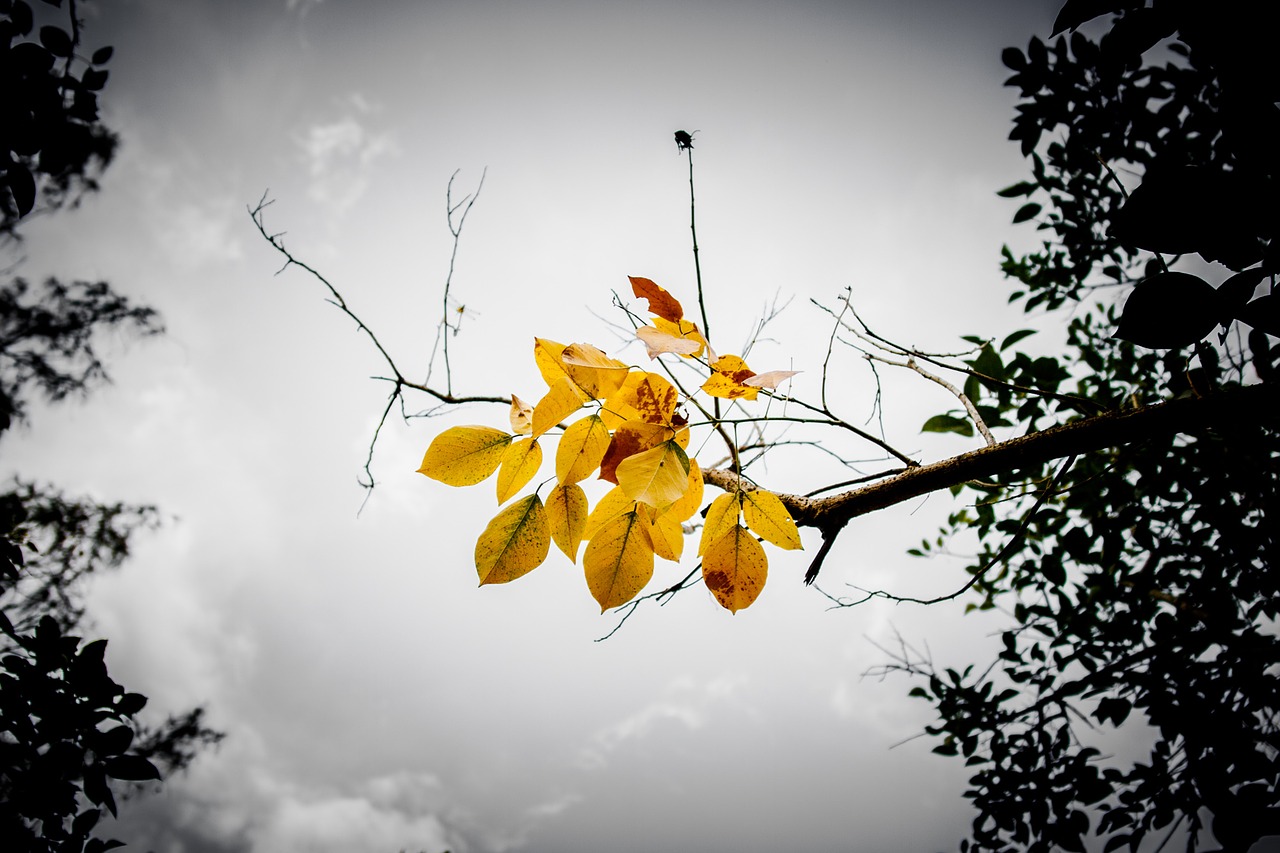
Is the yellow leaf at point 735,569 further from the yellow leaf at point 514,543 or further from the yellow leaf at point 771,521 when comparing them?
the yellow leaf at point 514,543

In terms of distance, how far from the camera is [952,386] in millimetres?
1229

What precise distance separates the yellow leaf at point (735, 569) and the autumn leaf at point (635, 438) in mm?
196

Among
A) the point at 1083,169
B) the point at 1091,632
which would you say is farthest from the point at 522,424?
the point at 1083,169

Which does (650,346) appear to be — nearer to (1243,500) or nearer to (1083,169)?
(1243,500)

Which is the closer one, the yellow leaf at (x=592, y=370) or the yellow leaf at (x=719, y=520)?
the yellow leaf at (x=592, y=370)

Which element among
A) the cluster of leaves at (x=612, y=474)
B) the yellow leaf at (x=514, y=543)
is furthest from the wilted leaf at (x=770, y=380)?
the yellow leaf at (x=514, y=543)

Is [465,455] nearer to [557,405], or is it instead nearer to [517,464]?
[517,464]

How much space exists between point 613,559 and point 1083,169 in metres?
3.22

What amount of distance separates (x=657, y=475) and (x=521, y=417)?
0.22 meters

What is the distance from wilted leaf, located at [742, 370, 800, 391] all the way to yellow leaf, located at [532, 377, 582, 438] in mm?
233

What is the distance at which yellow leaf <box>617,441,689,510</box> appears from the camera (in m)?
0.56

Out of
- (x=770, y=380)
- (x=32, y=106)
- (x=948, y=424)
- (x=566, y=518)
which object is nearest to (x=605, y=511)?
(x=566, y=518)

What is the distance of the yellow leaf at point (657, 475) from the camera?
1.83ft

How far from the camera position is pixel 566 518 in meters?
0.68
